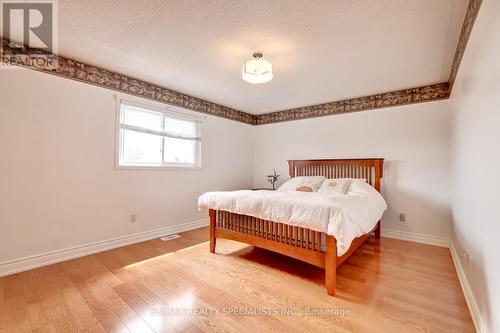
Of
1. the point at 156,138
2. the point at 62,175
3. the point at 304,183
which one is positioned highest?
the point at 156,138

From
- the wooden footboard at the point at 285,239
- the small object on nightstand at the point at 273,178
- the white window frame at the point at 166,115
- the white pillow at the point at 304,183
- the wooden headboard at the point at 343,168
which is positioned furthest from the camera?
the small object on nightstand at the point at 273,178

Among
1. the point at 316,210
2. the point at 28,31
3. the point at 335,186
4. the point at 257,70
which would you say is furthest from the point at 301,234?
the point at 28,31

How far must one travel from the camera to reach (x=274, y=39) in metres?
2.11

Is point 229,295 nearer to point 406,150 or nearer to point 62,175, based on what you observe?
point 62,175

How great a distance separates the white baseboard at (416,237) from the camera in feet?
→ 10.1

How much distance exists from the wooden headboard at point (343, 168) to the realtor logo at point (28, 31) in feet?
12.4

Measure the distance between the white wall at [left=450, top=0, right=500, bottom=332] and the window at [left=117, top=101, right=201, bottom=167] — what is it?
3531mm

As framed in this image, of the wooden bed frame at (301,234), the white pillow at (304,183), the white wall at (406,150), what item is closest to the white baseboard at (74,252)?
the wooden bed frame at (301,234)

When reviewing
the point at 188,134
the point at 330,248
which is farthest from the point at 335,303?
the point at 188,134

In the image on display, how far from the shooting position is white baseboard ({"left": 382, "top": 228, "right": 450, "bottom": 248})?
10.1 ft

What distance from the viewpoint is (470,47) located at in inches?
69.3

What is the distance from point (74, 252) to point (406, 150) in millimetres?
4720

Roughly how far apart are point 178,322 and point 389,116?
3.90 meters

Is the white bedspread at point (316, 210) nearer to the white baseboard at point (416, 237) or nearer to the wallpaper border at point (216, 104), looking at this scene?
the white baseboard at point (416, 237)
